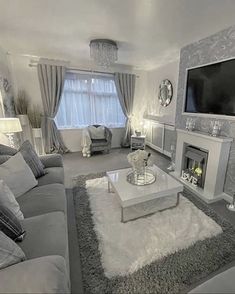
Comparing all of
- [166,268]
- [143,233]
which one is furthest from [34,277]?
[143,233]

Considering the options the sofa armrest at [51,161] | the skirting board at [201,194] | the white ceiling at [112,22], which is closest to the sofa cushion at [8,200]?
the sofa armrest at [51,161]

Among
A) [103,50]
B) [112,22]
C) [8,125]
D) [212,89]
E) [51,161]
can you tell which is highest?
[112,22]

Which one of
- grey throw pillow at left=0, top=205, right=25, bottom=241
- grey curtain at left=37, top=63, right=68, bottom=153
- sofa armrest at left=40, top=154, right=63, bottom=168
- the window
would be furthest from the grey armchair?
grey throw pillow at left=0, top=205, right=25, bottom=241

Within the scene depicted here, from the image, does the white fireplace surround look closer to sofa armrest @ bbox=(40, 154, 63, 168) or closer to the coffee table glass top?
the coffee table glass top

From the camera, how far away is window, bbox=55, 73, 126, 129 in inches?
165

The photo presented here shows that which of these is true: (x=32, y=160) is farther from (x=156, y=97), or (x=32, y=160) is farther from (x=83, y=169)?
(x=156, y=97)

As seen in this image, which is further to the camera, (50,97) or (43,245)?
(50,97)

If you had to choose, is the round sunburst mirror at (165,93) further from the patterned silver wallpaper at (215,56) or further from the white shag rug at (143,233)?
the white shag rug at (143,233)

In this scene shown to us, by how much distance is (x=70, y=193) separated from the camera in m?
2.46

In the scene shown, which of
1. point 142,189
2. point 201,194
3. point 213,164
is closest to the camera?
point 142,189

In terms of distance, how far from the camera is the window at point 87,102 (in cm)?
420

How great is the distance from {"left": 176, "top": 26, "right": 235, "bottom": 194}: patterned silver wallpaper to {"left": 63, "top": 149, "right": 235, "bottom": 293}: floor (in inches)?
20.6

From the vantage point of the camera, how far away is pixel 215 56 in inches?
91.9

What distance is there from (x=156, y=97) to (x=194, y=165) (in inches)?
100
